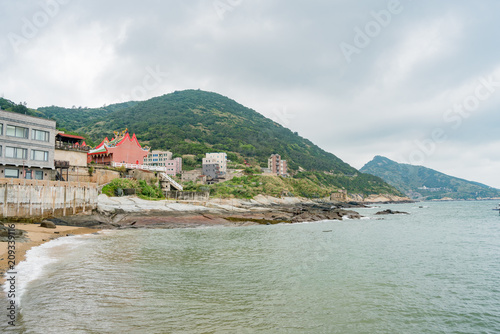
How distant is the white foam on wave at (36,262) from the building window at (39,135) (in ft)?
55.5

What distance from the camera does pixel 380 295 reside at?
11.0 m

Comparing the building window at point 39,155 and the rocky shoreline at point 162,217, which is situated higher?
the building window at point 39,155

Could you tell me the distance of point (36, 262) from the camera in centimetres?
1377

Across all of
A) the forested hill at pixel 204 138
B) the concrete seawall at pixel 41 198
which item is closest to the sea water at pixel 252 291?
the concrete seawall at pixel 41 198

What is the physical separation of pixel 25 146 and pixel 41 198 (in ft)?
22.3

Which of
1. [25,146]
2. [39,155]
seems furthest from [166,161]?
[25,146]

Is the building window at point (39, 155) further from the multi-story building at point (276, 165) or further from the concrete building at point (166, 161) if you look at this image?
the multi-story building at point (276, 165)

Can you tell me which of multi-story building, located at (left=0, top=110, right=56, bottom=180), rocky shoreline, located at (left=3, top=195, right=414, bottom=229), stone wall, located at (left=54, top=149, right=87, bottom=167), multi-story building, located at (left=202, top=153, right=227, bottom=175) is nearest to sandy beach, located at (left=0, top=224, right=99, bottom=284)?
rocky shoreline, located at (left=3, top=195, right=414, bottom=229)

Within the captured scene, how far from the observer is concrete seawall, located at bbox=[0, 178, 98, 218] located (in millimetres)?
26734

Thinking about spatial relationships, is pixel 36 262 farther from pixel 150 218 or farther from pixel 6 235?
pixel 150 218

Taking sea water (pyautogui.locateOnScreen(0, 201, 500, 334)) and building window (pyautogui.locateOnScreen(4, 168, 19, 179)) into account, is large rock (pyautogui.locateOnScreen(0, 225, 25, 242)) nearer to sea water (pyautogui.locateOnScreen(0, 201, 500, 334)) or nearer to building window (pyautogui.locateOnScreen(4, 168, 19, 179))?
sea water (pyautogui.locateOnScreen(0, 201, 500, 334))

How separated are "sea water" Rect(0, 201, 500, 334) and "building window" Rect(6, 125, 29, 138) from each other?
728 inches

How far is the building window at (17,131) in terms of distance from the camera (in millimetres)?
30587

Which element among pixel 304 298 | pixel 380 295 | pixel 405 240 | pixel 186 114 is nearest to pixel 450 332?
pixel 380 295
